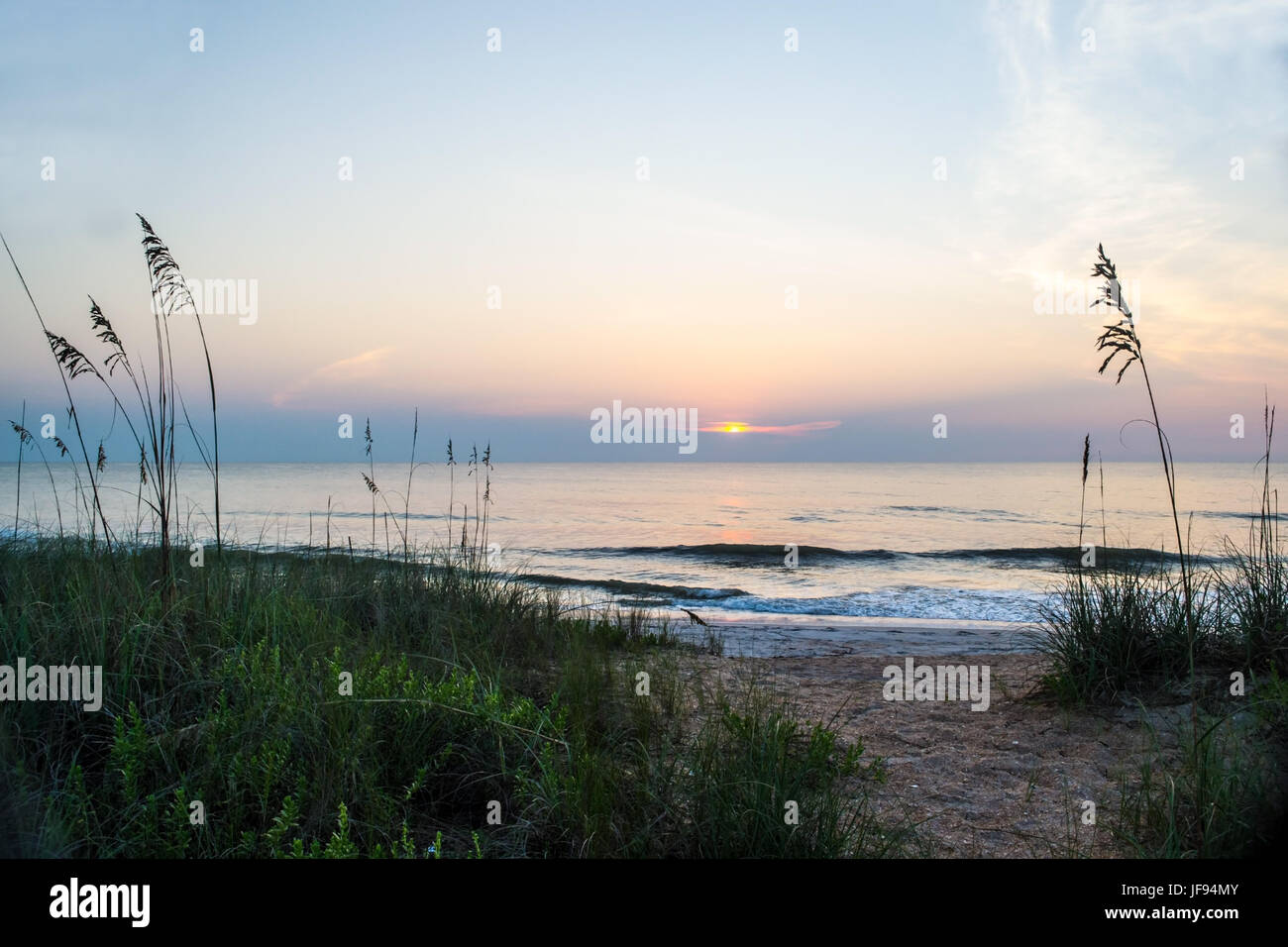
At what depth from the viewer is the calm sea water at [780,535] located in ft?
53.5

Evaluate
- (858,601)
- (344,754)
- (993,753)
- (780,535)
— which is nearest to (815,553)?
(780,535)

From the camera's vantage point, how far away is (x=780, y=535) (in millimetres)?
29875

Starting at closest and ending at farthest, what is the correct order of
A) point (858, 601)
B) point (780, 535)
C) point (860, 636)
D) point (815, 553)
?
point (860, 636)
point (858, 601)
point (815, 553)
point (780, 535)

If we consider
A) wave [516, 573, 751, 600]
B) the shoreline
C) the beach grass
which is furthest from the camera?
wave [516, 573, 751, 600]

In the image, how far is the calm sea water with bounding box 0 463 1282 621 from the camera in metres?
16.3

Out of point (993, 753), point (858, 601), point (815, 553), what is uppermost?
point (993, 753)

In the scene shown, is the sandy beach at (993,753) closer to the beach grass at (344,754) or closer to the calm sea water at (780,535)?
the beach grass at (344,754)

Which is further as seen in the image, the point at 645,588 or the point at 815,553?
the point at 815,553

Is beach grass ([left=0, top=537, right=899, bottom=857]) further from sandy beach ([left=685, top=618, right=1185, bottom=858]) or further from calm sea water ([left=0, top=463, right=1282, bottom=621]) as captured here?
calm sea water ([left=0, top=463, right=1282, bottom=621])

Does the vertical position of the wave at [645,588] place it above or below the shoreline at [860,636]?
below

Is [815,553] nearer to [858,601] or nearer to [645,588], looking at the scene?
[858,601]

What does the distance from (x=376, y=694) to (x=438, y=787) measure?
25.4 inches

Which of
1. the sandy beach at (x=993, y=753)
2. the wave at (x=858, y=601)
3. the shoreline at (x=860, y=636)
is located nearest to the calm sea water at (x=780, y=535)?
the wave at (x=858, y=601)

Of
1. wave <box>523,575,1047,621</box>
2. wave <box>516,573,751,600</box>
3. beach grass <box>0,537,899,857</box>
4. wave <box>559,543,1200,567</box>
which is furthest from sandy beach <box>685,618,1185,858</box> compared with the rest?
wave <box>559,543,1200,567</box>
